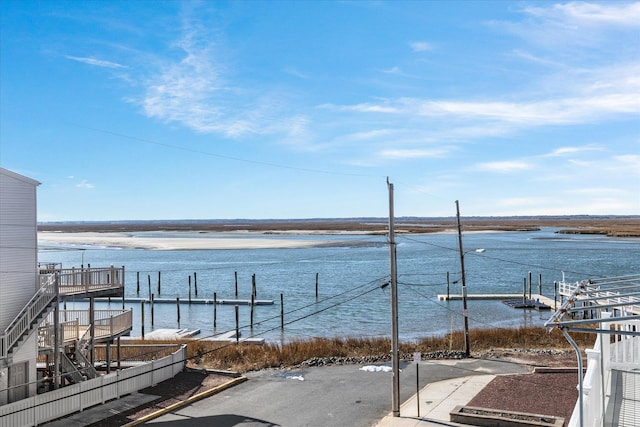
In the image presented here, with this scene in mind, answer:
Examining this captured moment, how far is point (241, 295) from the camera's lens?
68.5 metres

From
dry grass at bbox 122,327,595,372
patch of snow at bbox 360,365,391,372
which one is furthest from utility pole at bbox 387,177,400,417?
dry grass at bbox 122,327,595,372

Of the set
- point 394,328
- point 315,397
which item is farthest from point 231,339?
point 394,328

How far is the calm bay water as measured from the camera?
4988 centimetres

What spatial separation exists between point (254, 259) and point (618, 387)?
95.2 meters

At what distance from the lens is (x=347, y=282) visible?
7556 centimetres

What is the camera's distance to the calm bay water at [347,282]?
49.9 m

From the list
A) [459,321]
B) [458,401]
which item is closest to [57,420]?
[458,401]

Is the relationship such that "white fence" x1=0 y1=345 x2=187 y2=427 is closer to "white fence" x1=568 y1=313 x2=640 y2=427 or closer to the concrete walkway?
the concrete walkway

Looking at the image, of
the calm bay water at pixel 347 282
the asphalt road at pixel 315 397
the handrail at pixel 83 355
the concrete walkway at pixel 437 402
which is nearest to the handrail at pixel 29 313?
the handrail at pixel 83 355

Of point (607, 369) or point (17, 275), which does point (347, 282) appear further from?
point (607, 369)

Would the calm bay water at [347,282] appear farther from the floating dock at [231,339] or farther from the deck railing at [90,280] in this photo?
the deck railing at [90,280]

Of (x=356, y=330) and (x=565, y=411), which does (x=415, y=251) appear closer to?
(x=356, y=330)

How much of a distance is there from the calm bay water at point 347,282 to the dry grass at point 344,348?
7.82m

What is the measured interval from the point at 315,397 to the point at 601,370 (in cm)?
1098
